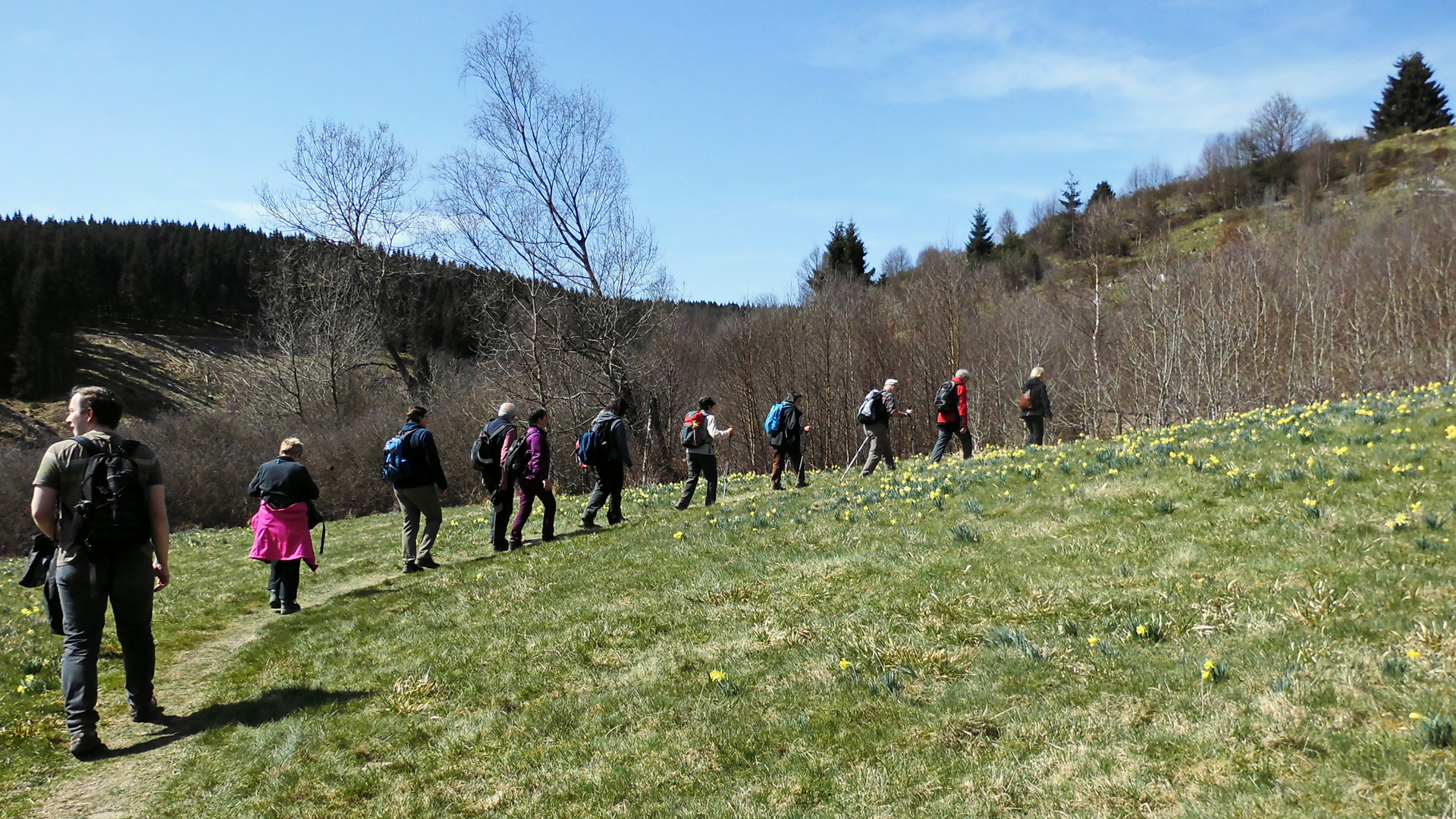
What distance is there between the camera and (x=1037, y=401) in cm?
2025

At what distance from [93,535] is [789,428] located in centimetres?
1285

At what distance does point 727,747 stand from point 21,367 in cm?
7771

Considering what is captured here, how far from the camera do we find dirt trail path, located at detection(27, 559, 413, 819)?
5426mm

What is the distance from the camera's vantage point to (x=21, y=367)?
6056cm

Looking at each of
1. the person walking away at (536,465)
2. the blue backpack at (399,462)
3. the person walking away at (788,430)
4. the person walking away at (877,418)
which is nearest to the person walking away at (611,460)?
the person walking away at (536,465)

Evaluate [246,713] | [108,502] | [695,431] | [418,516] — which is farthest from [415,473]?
[108,502]

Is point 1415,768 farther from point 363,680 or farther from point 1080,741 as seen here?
point 363,680

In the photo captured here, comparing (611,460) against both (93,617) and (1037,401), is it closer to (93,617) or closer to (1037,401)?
(93,617)

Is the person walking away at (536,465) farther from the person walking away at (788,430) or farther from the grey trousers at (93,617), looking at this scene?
the grey trousers at (93,617)

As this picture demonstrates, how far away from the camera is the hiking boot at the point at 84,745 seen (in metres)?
6.17

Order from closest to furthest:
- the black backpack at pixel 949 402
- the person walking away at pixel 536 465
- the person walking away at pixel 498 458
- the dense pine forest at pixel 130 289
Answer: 1. the person walking away at pixel 536 465
2. the person walking away at pixel 498 458
3. the black backpack at pixel 949 402
4. the dense pine forest at pixel 130 289

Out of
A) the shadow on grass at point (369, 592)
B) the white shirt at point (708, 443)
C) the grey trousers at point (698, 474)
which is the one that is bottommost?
the shadow on grass at point (369, 592)

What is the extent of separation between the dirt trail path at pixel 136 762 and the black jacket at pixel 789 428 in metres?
11.1

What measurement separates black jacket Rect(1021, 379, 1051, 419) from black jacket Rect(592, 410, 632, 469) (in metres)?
11.4
